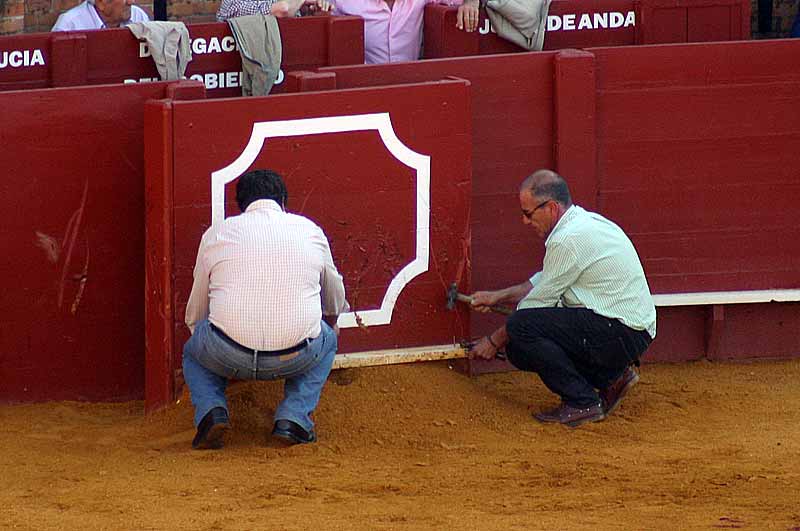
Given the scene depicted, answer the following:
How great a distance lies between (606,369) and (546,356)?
1.03 feet

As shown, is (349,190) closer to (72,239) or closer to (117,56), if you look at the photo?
(72,239)

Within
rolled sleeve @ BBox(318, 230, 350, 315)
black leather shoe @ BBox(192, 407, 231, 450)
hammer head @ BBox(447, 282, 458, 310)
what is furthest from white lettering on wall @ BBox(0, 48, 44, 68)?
black leather shoe @ BBox(192, 407, 231, 450)

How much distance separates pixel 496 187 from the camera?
7.06 metres

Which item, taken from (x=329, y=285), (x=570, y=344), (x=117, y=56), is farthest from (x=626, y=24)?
(x=329, y=285)

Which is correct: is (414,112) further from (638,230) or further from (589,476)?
(589,476)

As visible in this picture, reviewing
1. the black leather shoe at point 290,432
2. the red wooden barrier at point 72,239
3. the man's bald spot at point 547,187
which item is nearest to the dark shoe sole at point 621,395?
the man's bald spot at point 547,187

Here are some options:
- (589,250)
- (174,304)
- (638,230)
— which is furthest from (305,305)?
(638,230)

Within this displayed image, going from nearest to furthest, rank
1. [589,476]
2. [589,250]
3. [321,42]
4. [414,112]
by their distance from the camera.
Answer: [589,476] → [589,250] → [414,112] → [321,42]

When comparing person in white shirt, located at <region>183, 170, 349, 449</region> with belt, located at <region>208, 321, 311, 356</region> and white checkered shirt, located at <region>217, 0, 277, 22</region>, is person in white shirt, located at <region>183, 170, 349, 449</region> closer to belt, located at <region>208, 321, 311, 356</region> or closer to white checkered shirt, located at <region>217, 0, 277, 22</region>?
belt, located at <region>208, 321, 311, 356</region>

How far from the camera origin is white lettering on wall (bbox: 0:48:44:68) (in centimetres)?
754

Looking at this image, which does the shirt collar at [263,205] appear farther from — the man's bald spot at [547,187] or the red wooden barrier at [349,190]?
the man's bald spot at [547,187]

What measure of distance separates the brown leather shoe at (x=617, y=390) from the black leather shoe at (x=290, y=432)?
1383mm

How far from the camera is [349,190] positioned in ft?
21.5

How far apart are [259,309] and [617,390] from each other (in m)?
1.73
